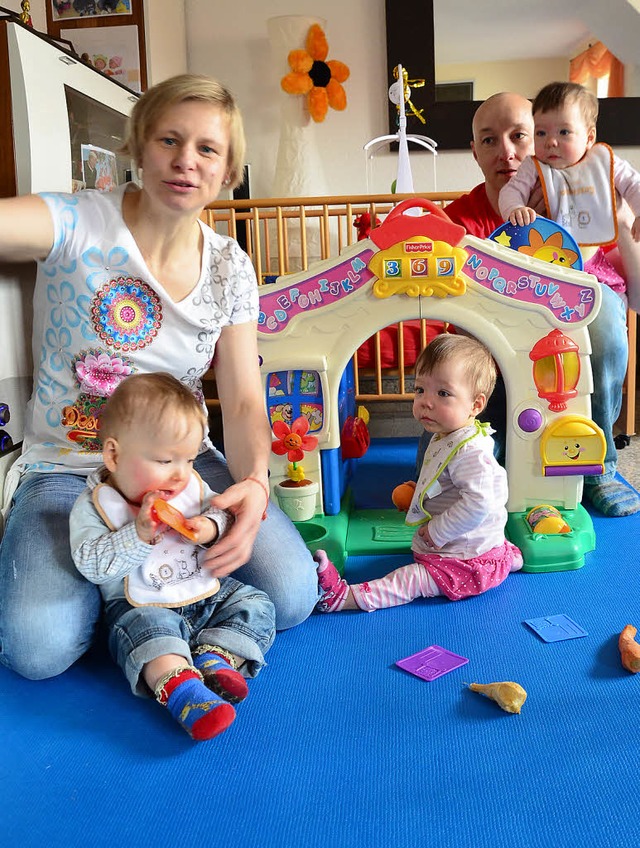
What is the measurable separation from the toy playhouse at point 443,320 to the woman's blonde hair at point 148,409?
1.88 ft

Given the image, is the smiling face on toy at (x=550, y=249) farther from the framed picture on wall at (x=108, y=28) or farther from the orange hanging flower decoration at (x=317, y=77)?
the framed picture on wall at (x=108, y=28)

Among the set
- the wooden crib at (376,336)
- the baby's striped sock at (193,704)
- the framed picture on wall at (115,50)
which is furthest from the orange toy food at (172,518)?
the framed picture on wall at (115,50)

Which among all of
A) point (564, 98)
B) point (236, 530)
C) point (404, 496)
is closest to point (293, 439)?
point (404, 496)

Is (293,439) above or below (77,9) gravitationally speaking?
below

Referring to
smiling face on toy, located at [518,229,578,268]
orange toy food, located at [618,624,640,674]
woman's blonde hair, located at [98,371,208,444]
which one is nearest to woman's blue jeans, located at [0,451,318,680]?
woman's blonde hair, located at [98,371,208,444]

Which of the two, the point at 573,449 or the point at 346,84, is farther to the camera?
the point at 346,84

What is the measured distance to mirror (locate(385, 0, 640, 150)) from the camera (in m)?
3.32

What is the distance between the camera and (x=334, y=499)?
1894mm

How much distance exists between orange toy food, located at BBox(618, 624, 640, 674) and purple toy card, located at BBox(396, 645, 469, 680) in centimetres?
25

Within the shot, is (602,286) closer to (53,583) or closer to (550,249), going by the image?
(550,249)

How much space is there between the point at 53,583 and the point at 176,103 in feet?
2.61

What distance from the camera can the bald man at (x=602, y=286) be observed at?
6.64 feet

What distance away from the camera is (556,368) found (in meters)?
1.79

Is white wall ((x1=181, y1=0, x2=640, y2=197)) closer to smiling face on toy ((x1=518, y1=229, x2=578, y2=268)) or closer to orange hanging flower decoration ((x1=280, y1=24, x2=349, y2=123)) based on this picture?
orange hanging flower decoration ((x1=280, y1=24, x2=349, y2=123))
